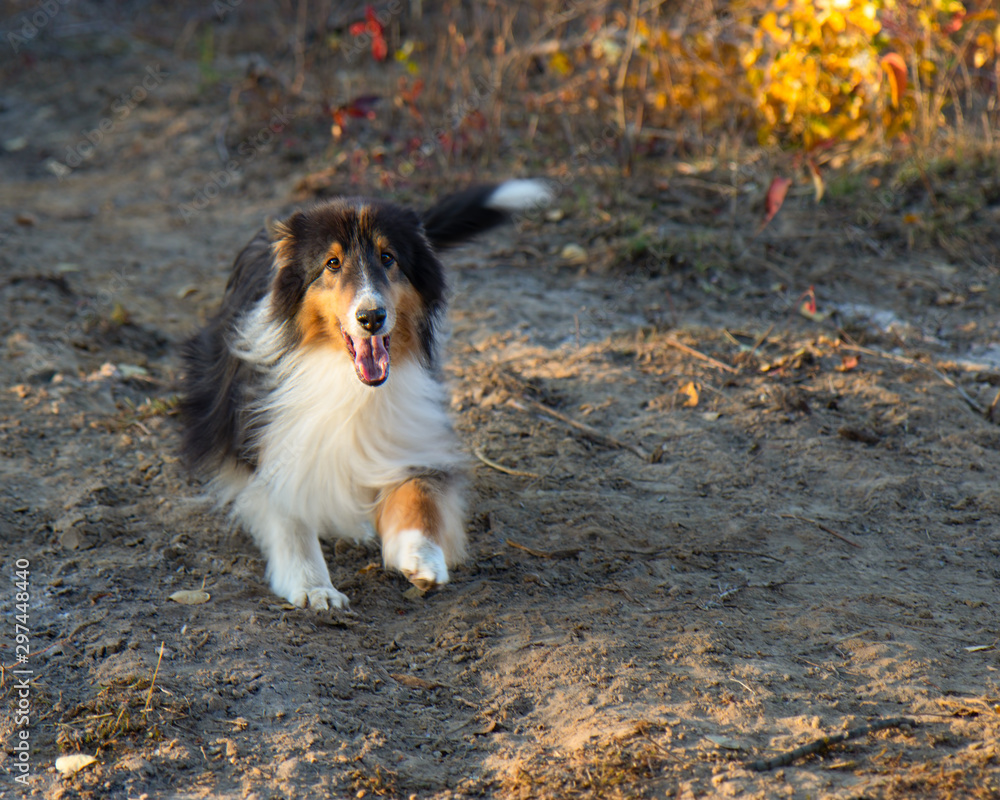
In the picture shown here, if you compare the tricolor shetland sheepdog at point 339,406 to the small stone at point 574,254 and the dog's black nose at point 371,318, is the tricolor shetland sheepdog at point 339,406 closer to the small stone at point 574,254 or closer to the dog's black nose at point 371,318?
the dog's black nose at point 371,318

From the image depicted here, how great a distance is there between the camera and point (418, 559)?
11.3 ft

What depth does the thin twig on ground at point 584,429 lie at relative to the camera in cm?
460

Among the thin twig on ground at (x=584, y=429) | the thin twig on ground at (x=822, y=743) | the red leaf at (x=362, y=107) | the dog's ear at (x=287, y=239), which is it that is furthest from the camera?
the red leaf at (x=362, y=107)

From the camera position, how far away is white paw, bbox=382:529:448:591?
343 cm

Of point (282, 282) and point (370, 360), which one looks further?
point (282, 282)

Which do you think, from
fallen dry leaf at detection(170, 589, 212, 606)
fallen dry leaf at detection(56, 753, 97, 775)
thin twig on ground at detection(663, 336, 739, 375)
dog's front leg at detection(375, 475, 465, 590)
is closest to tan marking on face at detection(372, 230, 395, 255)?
dog's front leg at detection(375, 475, 465, 590)

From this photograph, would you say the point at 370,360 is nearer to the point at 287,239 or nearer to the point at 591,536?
the point at 287,239

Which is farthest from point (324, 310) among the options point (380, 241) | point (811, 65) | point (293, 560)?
point (811, 65)

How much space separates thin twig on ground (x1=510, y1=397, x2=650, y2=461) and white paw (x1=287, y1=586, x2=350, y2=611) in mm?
1545

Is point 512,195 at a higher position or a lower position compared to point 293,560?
higher

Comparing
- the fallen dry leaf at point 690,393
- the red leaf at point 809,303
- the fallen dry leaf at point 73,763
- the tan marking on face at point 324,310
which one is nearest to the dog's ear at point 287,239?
the tan marking on face at point 324,310

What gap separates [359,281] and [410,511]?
838 millimetres

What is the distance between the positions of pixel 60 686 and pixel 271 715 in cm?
67

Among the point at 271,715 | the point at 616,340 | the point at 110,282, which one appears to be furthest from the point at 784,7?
the point at 271,715
